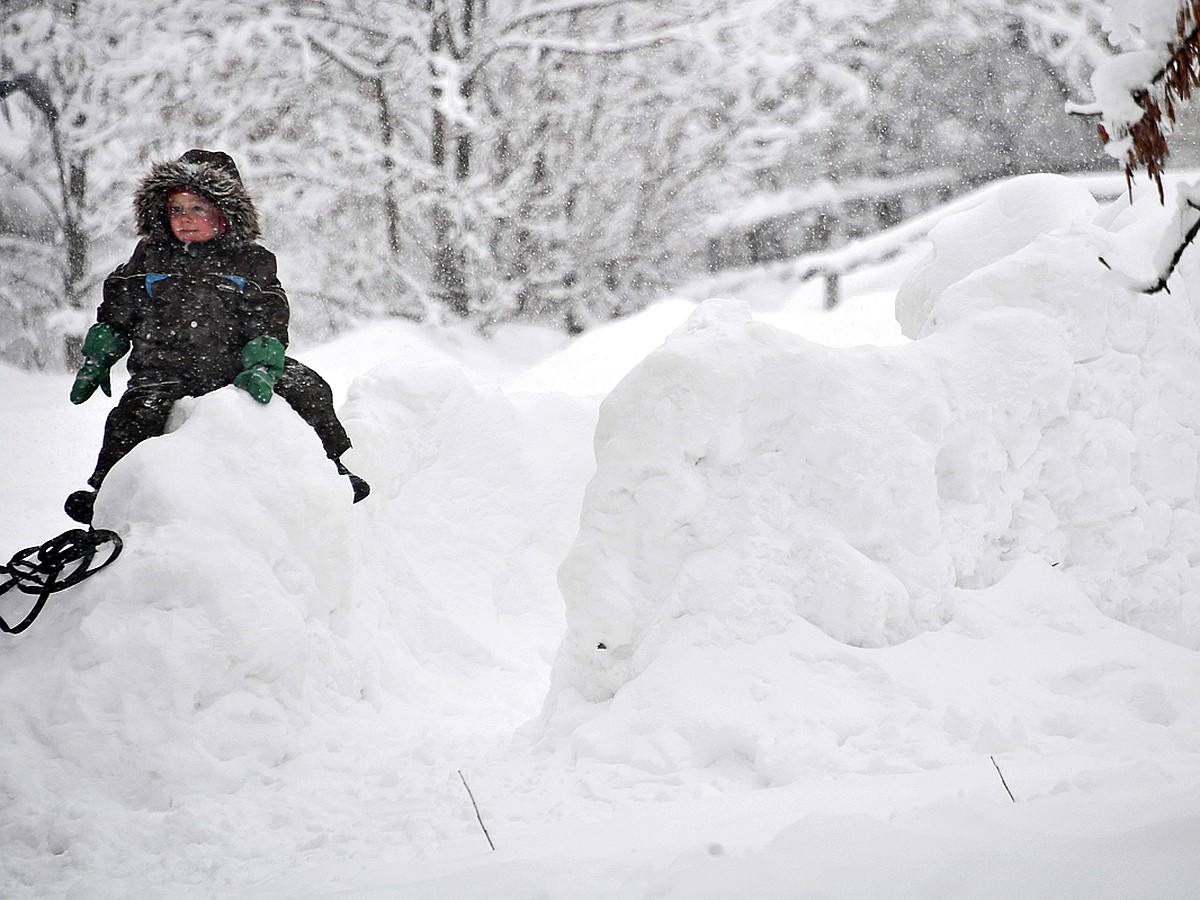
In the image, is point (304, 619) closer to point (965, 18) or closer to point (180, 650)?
point (180, 650)

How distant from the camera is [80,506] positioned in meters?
3.87

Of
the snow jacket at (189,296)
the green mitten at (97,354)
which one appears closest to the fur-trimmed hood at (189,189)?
the snow jacket at (189,296)

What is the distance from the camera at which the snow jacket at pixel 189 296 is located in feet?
13.2

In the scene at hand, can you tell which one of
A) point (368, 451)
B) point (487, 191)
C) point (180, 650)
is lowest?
point (487, 191)

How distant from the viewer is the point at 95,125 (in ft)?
40.5

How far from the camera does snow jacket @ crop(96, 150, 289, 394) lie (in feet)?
13.2

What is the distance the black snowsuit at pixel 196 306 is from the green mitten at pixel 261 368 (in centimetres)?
8

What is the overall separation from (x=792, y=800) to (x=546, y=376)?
20.5ft

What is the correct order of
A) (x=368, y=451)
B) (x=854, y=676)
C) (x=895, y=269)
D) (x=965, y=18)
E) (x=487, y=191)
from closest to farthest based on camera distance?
(x=854, y=676) → (x=368, y=451) → (x=895, y=269) → (x=487, y=191) → (x=965, y=18)

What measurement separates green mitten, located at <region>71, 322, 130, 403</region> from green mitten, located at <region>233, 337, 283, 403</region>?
53 cm

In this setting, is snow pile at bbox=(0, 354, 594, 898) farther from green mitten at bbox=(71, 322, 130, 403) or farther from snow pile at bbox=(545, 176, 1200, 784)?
snow pile at bbox=(545, 176, 1200, 784)

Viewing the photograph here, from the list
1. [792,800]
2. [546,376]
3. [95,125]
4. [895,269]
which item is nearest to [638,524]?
[792,800]

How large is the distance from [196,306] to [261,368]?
382mm

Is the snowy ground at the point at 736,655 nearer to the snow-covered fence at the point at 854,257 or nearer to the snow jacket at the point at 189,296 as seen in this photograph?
the snow jacket at the point at 189,296
